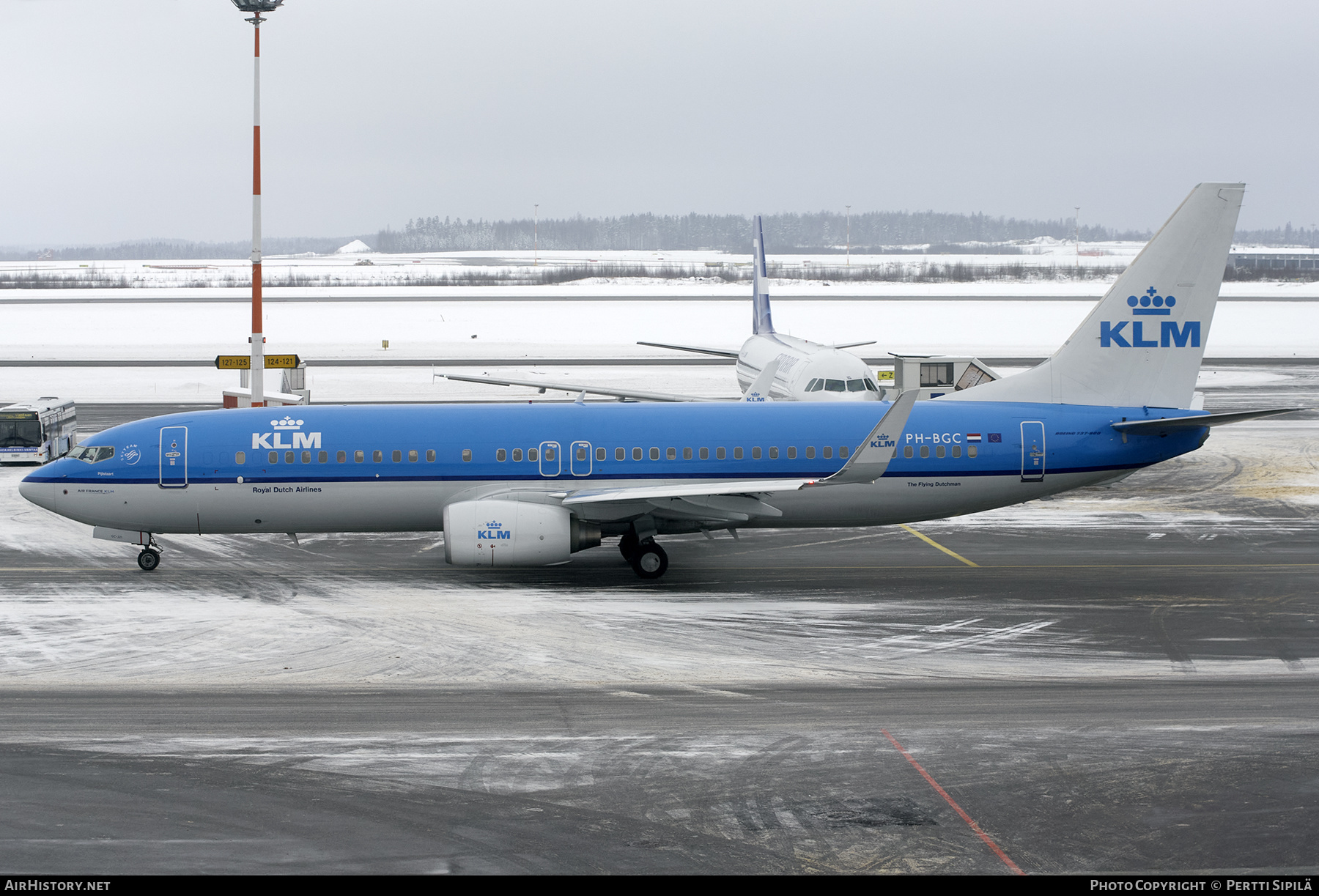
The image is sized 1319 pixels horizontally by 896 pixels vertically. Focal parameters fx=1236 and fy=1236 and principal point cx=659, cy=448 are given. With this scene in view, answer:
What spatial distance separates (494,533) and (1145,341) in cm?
1530

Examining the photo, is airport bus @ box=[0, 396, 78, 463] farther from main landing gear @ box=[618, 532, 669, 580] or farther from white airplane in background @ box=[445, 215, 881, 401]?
main landing gear @ box=[618, 532, 669, 580]

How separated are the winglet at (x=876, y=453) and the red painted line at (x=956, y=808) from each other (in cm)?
800

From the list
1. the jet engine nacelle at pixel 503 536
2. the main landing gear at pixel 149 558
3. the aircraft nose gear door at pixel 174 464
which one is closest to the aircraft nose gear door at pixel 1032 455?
the jet engine nacelle at pixel 503 536

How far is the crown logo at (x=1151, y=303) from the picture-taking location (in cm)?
2809

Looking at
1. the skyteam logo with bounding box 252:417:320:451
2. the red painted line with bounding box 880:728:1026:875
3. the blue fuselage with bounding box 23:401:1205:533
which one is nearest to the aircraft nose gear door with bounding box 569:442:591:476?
the blue fuselage with bounding box 23:401:1205:533

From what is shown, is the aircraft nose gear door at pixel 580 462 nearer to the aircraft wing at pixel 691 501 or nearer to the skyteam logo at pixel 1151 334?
the aircraft wing at pixel 691 501

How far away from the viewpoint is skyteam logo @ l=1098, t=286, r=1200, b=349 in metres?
28.1

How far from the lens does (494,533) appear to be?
2550 cm

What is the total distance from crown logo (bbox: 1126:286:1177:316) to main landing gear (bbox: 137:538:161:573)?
22.8m

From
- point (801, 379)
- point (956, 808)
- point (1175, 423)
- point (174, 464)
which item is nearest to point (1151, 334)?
point (1175, 423)

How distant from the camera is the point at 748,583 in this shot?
87.3 feet
